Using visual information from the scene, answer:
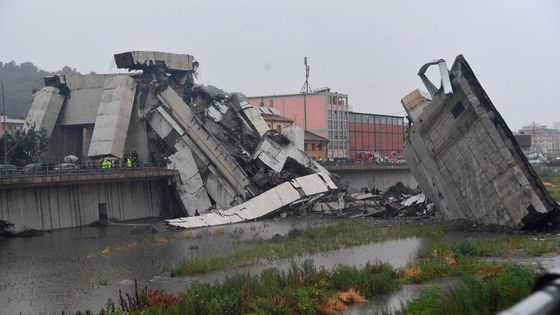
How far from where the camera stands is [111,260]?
25.4 m

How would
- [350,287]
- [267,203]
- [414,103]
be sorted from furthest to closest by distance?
[267,203] < [414,103] < [350,287]

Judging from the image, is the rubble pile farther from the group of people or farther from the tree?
the tree

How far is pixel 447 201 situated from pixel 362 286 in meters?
20.6

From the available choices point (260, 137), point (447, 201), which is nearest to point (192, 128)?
point (260, 137)

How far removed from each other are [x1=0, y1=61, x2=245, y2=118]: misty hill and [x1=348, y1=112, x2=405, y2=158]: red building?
22521mm

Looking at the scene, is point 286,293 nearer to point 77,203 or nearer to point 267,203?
point 77,203

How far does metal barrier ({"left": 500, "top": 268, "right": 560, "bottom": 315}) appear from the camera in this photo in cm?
197

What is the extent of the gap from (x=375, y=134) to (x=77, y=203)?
65.5m

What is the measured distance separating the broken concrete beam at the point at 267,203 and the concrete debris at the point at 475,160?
13623 millimetres

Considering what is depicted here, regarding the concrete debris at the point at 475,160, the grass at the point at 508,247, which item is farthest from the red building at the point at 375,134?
the grass at the point at 508,247

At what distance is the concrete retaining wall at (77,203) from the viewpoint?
118ft

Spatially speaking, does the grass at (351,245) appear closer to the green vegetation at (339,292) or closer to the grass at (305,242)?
the grass at (305,242)

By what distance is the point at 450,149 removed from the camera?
109 ft

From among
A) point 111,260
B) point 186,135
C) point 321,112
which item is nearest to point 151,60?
point 186,135
